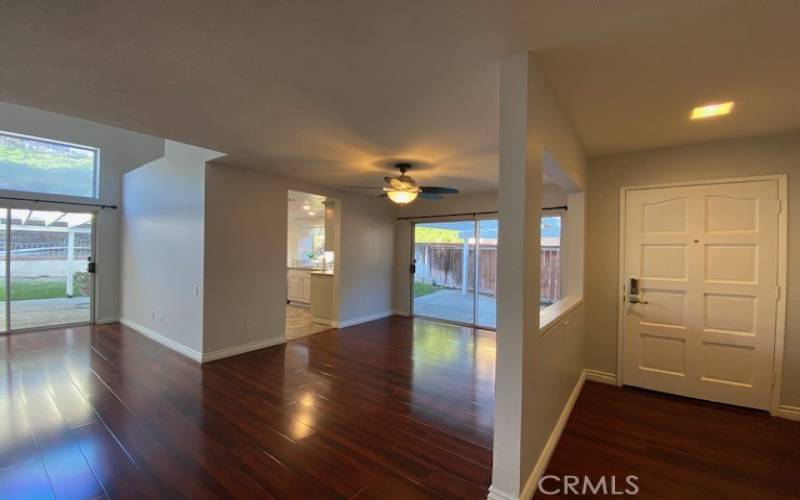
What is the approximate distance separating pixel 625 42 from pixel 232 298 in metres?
4.61

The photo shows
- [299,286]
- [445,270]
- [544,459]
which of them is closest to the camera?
[544,459]

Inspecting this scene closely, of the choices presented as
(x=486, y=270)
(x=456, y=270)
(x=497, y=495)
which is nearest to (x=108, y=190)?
(x=456, y=270)

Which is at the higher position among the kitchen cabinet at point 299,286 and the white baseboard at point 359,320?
the kitchen cabinet at point 299,286

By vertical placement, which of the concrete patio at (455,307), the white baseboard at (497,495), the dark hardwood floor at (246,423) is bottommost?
the dark hardwood floor at (246,423)

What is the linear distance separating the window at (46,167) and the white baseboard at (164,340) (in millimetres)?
2552

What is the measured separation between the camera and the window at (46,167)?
17.0 feet

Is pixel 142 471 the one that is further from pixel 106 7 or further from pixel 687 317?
pixel 687 317

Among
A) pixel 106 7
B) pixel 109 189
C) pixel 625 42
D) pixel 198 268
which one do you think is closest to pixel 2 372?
pixel 198 268

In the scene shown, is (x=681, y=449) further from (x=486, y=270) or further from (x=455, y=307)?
(x=455, y=307)

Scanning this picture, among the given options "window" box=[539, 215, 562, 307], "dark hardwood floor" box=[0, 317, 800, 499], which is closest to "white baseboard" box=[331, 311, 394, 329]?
"dark hardwood floor" box=[0, 317, 800, 499]

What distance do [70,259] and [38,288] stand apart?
0.63 metres

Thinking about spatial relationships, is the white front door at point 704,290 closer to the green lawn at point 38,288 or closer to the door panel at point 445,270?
the door panel at point 445,270

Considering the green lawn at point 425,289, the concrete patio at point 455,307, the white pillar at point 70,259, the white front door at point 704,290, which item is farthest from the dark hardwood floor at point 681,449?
the white pillar at point 70,259

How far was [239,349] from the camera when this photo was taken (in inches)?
170
